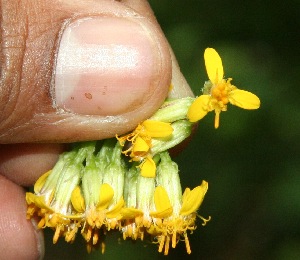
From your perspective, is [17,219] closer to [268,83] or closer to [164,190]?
[164,190]

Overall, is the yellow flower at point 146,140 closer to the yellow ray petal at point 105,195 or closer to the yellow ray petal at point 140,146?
the yellow ray petal at point 140,146

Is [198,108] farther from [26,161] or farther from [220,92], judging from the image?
[26,161]

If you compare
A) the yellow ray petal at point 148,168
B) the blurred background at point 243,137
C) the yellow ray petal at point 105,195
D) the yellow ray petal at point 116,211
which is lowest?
the blurred background at point 243,137

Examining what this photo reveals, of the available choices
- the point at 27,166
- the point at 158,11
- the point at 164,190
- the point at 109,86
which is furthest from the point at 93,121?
the point at 158,11

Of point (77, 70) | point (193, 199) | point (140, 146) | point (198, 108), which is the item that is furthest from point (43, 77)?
point (193, 199)

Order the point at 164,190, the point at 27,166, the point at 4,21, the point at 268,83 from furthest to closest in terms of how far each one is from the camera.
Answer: the point at 268,83
the point at 27,166
the point at 164,190
the point at 4,21

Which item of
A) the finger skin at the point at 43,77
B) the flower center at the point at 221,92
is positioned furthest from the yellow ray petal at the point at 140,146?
the flower center at the point at 221,92
